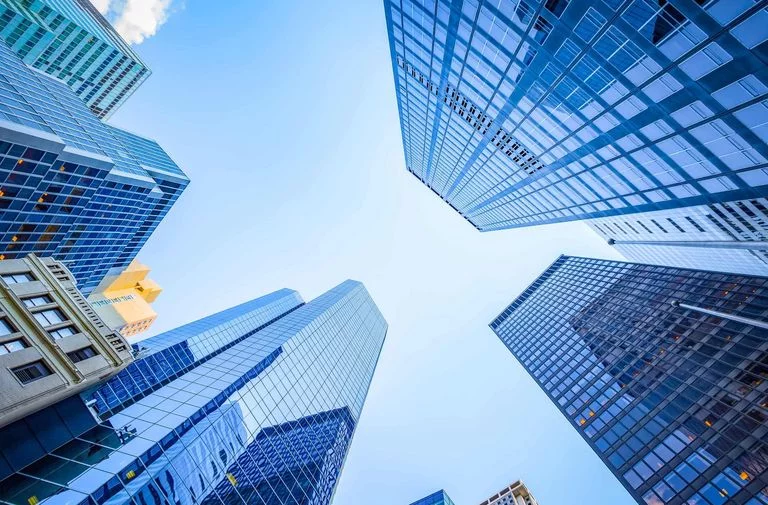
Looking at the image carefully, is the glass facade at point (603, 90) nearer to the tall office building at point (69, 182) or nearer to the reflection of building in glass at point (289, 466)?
the reflection of building in glass at point (289, 466)

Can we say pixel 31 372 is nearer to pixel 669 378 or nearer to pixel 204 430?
pixel 204 430

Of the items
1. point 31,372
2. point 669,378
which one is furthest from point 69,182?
point 669,378

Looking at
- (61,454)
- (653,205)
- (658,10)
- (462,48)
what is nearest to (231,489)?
(61,454)

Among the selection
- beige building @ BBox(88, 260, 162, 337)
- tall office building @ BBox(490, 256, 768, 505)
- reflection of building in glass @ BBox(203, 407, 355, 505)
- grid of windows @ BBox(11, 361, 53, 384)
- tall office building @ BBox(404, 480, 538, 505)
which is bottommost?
beige building @ BBox(88, 260, 162, 337)

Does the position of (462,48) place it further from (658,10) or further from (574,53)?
(658,10)

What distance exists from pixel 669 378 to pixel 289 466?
159ft

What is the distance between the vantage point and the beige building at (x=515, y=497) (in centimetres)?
9987

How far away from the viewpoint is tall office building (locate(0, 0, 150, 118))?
269ft

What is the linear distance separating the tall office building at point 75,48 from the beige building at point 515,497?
533 ft

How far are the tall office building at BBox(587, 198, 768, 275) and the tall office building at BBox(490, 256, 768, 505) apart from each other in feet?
28.9

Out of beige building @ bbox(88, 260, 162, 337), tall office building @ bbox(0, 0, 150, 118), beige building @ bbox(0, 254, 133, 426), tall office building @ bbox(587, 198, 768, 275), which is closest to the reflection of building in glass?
beige building @ bbox(0, 254, 133, 426)

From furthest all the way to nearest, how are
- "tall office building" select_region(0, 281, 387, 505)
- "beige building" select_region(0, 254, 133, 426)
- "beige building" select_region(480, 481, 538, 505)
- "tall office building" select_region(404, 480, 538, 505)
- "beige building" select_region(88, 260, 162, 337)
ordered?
1. "beige building" select_region(88, 260, 162, 337)
2. "beige building" select_region(480, 481, 538, 505)
3. "tall office building" select_region(404, 480, 538, 505)
4. "tall office building" select_region(0, 281, 387, 505)
5. "beige building" select_region(0, 254, 133, 426)

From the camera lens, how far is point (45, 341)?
66.8 feet

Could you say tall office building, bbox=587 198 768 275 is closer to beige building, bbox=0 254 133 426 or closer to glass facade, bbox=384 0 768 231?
glass facade, bbox=384 0 768 231
